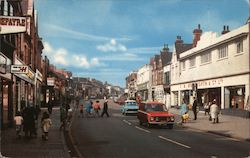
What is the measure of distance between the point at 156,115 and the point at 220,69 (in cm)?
1657

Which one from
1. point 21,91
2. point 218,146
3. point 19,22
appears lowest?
point 218,146

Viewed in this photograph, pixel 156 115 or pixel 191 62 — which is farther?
pixel 191 62

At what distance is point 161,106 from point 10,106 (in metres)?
9.82

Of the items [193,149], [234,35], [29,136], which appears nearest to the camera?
[193,149]

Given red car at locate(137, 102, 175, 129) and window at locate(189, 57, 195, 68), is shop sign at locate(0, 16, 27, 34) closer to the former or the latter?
red car at locate(137, 102, 175, 129)

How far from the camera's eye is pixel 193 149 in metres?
15.5

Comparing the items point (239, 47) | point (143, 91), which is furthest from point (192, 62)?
point (143, 91)

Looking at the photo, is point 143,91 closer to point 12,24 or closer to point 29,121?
point 29,121

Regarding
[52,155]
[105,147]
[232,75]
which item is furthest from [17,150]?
[232,75]

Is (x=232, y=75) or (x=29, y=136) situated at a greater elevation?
(x=232, y=75)

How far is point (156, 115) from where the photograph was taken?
26.2 metres

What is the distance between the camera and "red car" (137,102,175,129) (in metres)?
26.1

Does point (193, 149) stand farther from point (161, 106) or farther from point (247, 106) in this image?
point (247, 106)

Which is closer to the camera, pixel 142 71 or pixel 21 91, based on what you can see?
pixel 21 91
